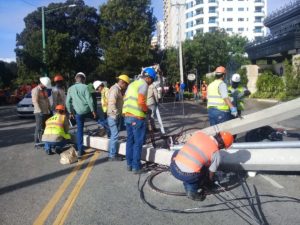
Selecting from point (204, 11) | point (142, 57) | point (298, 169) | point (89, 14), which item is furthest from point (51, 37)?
point (204, 11)

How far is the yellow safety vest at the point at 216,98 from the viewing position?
855 centimetres

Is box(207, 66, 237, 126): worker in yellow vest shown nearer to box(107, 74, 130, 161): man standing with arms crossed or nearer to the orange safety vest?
box(107, 74, 130, 161): man standing with arms crossed

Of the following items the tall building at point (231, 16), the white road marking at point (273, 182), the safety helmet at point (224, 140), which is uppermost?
the tall building at point (231, 16)

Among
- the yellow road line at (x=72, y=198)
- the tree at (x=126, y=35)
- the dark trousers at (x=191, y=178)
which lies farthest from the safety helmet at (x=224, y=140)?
the tree at (x=126, y=35)

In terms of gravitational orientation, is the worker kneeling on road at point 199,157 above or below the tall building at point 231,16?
below

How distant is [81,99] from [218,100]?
3.02m

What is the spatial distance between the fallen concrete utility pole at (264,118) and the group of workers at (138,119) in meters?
0.27

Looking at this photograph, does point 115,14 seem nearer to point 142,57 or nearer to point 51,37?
point 142,57

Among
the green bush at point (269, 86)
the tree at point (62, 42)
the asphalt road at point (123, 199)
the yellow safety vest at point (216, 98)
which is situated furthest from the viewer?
the tree at point (62, 42)

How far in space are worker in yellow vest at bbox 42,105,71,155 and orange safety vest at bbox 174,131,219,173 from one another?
4.60m

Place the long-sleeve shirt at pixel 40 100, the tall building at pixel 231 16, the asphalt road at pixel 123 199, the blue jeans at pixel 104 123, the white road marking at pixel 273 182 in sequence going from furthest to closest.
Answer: the tall building at pixel 231 16
the blue jeans at pixel 104 123
the long-sleeve shirt at pixel 40 100
the white road marking at pixel 273 182
the asphalt road at pixel 123 199

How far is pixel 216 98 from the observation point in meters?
8.65

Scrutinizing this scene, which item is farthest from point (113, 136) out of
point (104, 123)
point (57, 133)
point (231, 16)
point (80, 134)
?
point (231, 16)

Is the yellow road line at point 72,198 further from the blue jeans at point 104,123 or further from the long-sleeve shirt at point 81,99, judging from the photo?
the blue jeans at point 104,123
